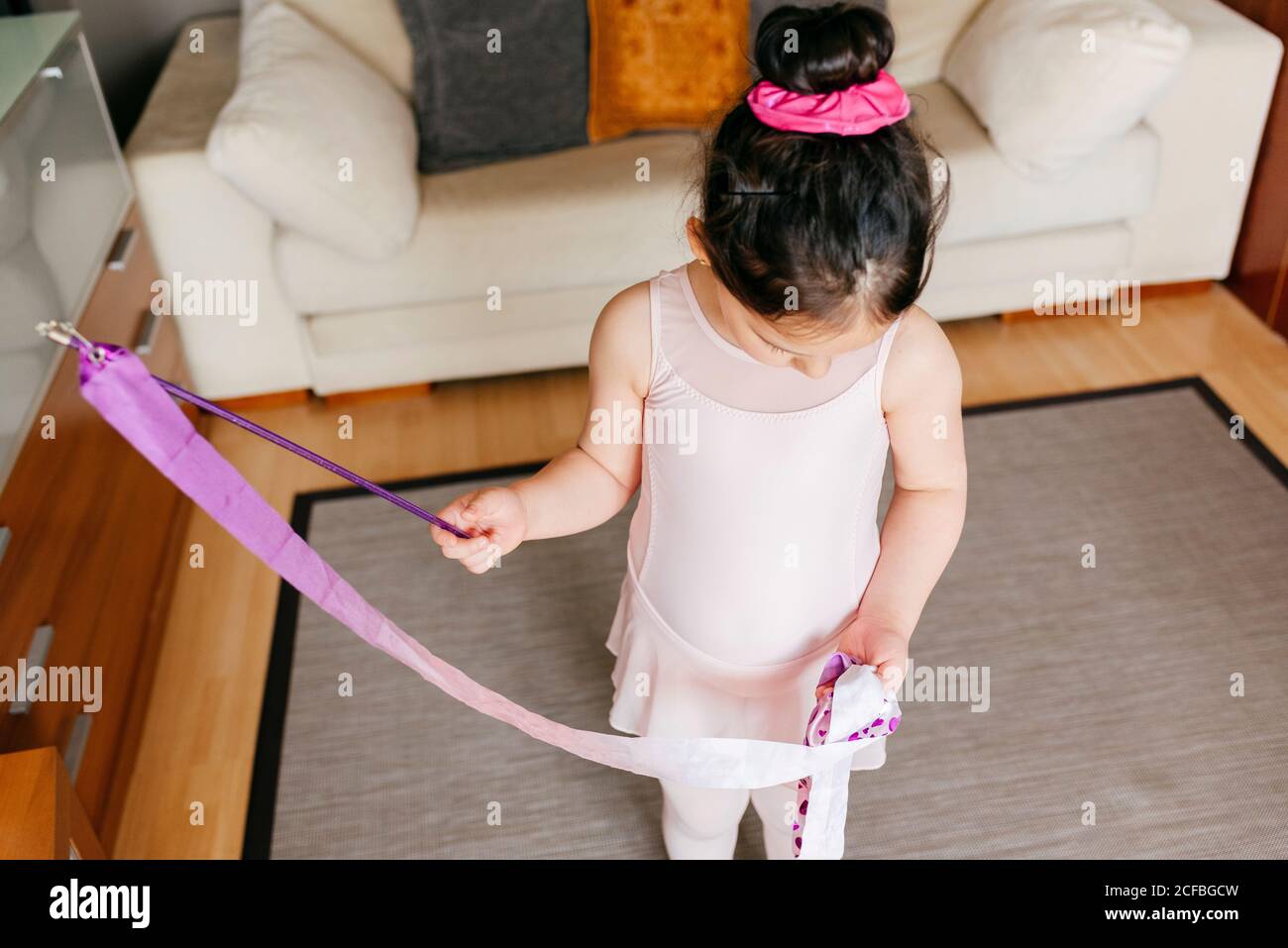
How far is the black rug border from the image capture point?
5.15 ft

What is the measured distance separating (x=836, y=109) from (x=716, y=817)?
82 cm

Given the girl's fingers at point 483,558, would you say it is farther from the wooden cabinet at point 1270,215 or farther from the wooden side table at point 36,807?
the wooden cabinet at point 1270,215

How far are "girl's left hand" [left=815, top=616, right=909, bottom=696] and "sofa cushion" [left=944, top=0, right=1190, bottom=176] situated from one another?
1450 mm

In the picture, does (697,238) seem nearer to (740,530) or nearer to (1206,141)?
(740,530)

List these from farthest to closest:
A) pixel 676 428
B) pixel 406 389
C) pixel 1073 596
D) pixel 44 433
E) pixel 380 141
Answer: pixel 406 389 → pixel 380 141 → pixel 1073 596 → pixel 44 433 → pixel 676 428

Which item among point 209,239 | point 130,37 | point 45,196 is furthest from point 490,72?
point 130,37

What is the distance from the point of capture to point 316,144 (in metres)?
1.92

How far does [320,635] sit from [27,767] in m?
0.74

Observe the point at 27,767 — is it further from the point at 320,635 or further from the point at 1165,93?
the point at 1165,93

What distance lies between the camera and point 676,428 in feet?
3.34

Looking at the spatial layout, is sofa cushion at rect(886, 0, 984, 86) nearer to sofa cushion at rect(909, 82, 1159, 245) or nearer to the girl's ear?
sofa cushion at rect(909, 82, 1159, 245)

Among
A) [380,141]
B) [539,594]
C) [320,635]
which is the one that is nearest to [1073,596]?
[539,594]

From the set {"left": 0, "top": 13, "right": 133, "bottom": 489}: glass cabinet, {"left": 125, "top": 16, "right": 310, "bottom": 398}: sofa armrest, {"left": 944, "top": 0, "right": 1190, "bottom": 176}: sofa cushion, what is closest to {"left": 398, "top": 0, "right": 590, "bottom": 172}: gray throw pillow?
{"left": 125, "top": 16, "right": 310, "bottom": 398}: sofa armrest

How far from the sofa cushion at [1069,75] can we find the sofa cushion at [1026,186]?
1.3 inches
